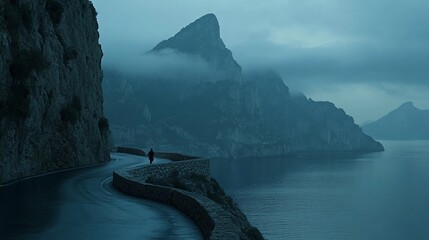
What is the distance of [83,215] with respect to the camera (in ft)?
67.2

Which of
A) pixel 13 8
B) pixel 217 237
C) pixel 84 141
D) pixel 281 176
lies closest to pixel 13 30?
pixel 13 8

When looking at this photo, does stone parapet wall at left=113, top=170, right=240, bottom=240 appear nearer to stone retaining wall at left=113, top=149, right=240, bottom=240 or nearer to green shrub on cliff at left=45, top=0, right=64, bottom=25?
stone retaining wall at left=113, top=149, right=240, bottom=240

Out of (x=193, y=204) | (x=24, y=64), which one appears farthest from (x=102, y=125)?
(x=193, y=204)

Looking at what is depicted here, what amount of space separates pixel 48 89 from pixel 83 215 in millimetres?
24093

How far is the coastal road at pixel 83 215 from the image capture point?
16672 millimetres

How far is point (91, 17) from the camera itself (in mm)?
62281

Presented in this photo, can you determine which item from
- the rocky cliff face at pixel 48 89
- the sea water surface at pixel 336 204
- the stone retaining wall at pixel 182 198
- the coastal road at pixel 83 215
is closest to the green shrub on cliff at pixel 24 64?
the rocky cliff face at pixel 48 89

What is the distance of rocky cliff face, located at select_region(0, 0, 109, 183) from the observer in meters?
33.2

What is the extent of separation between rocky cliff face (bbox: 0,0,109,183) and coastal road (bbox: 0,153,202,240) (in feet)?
18.2

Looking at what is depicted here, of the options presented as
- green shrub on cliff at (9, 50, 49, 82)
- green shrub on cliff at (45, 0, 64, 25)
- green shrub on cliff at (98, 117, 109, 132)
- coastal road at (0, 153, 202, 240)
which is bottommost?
coastal road at (0, 153, 202, 240)

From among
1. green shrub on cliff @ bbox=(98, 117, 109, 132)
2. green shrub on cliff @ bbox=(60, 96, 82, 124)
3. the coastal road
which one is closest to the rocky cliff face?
green shrub on cliff @ bbox=(60, 96, 82, 124)

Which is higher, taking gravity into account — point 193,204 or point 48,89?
point 48,89

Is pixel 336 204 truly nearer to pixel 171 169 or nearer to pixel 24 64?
pixel 171 169

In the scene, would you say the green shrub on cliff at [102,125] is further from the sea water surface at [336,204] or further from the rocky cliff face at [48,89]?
the sea water surface at [336,204]
